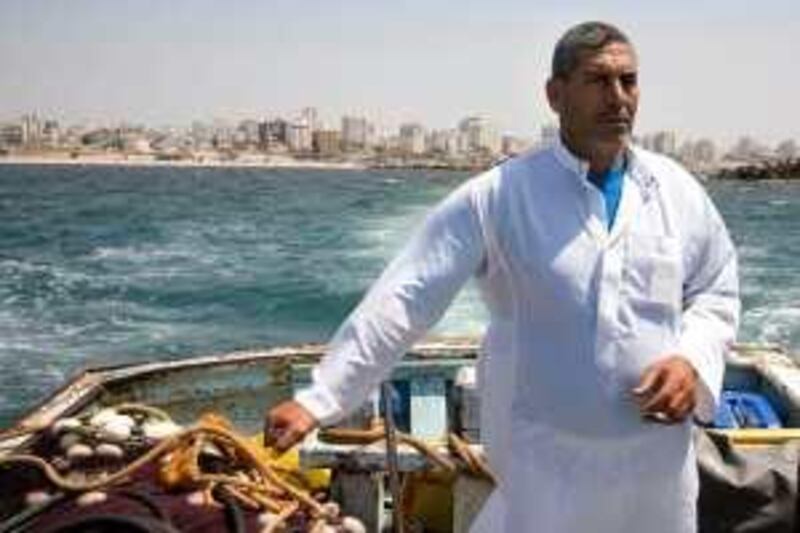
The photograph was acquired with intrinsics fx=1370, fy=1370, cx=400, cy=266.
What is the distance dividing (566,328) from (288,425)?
0.62 m

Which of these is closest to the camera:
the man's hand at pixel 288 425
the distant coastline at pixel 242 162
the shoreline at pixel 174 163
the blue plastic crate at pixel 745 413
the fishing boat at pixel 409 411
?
the man's hand at pixel 288 425

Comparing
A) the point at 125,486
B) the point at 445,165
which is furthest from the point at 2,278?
the point at 445,165

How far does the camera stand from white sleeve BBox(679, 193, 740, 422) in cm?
293

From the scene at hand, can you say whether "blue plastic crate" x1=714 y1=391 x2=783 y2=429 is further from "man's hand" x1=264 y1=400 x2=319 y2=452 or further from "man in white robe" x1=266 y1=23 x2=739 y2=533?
"man's hand" x1=264 y1=400 x2=319 y2=452

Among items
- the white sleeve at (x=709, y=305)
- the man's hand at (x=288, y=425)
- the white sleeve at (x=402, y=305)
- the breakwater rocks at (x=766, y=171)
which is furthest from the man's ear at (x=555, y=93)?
the breakwater rocks at (x=766, y=171)

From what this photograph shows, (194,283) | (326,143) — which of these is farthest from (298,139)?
(194,283)

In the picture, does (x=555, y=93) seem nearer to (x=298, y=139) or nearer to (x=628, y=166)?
(x=628, y=166)

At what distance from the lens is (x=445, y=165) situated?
168 meters

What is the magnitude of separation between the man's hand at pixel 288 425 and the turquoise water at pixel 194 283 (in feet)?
35.2

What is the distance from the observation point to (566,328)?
2893 millimetres

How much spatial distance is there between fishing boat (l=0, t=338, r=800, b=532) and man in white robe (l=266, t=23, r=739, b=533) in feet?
2.40

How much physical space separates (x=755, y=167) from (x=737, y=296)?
12695 cm

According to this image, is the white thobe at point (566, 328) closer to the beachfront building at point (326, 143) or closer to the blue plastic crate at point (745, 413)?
the blue plastic crate at point (745, 413)

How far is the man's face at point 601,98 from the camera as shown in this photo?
2.86 m
